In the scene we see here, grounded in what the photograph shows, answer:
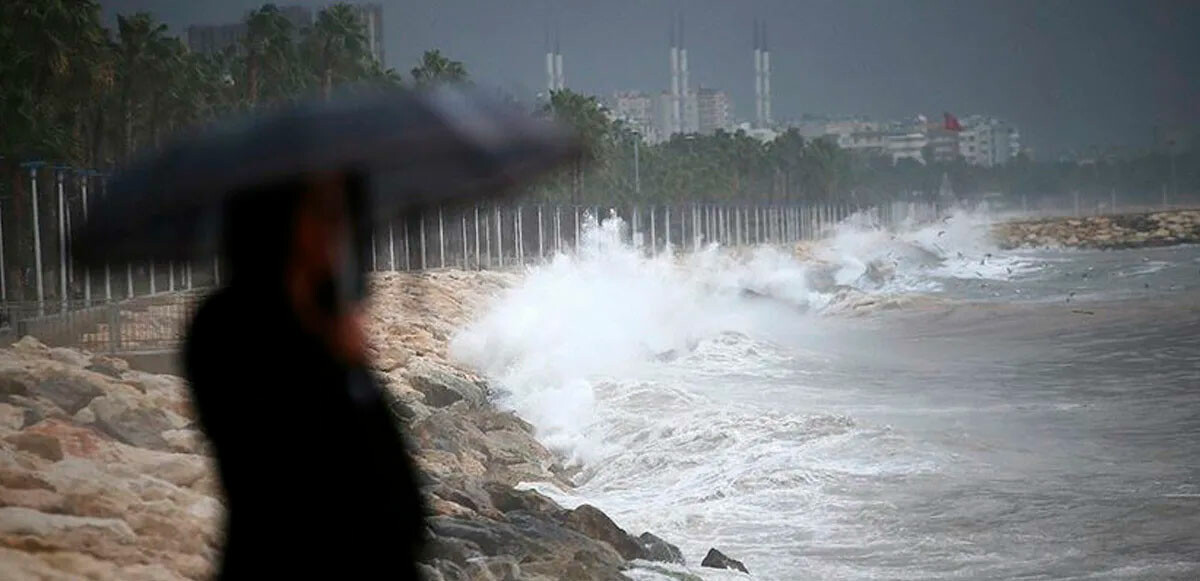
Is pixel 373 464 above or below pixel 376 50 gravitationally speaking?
below

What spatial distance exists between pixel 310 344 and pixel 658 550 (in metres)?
8.41

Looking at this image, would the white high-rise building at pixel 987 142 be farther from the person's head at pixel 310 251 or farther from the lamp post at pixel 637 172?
the person's head at pixel 310 251

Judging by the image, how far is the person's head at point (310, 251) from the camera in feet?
5.79

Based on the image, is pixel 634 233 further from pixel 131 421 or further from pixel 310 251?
Result: pixel 310 251

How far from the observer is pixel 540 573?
350 inches

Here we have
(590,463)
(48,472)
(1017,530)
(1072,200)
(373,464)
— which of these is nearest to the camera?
(373,464)

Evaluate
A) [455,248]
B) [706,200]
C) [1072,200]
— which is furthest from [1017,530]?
[1072,200]

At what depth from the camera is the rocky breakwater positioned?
96875 millimetres

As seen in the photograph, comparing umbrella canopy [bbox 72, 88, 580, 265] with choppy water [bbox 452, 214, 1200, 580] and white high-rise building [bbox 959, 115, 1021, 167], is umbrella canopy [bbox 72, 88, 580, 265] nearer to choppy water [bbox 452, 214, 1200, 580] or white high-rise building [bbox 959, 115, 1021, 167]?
choppy water [bbox 452, 214, 1200, 580]

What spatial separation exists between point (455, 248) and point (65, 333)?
77.9 ft

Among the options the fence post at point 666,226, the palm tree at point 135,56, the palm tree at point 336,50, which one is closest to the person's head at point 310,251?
the palm tree at point 135,56

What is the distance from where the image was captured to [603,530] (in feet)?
32.9

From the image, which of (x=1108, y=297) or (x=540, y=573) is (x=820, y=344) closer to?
(x=1108, y=297)

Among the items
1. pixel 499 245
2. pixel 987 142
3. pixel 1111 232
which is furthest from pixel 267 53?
pixel 987 142
